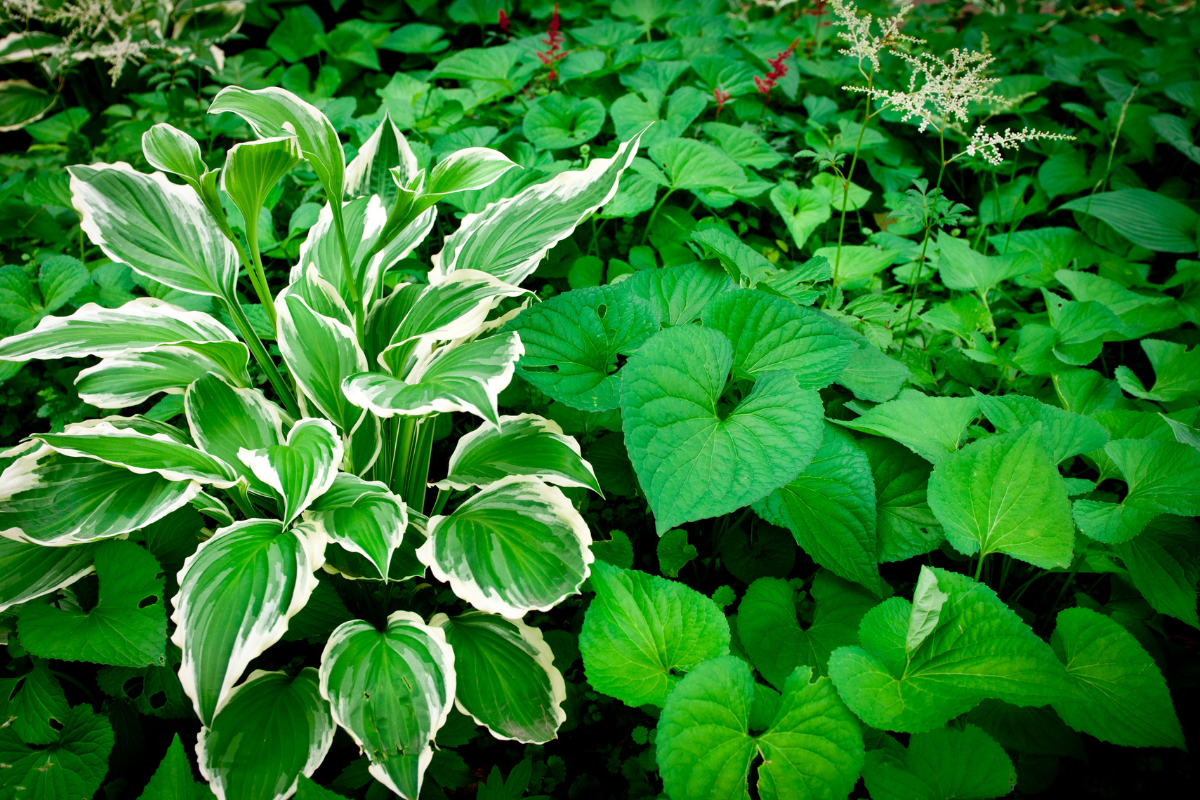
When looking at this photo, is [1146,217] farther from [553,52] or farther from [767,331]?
[553,52]

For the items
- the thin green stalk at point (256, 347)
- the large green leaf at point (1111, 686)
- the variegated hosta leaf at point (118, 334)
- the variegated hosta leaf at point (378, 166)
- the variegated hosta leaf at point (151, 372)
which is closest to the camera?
the large green leaf at point (1111, 686)

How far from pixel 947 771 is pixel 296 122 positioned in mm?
1454

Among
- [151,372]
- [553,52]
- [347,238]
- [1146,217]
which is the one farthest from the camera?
[553,52]

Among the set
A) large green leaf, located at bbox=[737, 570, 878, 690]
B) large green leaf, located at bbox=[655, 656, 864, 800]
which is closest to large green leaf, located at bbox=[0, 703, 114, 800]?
large green leaf, located at bbox=[655, 656, 864, 800]

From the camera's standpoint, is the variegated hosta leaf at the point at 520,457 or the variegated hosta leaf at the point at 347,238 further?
the variegated hosta leaf at the point at 347,238

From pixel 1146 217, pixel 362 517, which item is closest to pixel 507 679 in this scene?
pixel 362 517

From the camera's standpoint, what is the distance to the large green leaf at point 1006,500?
113cm

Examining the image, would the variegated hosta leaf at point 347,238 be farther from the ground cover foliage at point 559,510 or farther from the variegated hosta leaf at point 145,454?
the variegated hosta leaf at point 145,454

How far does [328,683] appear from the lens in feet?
3.25

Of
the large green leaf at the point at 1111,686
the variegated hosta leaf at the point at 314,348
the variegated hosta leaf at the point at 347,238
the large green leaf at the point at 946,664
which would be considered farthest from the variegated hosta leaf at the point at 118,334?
the large green leaf at the point at 1111,686

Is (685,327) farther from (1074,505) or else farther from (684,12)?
(684,12)

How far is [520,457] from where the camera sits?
1.22 metres

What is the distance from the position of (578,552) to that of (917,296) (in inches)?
60.6

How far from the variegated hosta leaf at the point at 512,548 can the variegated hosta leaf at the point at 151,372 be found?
49cm
